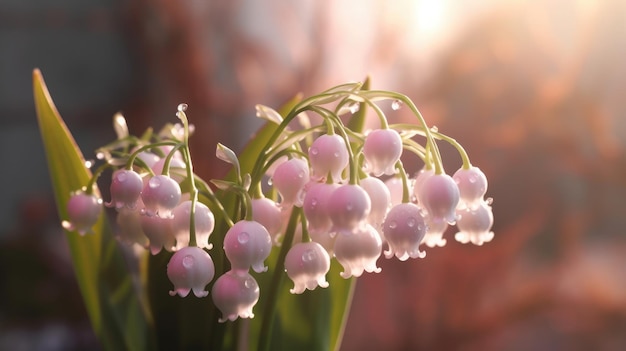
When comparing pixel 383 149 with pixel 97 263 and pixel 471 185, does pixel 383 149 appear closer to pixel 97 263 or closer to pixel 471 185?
pixel 471 185

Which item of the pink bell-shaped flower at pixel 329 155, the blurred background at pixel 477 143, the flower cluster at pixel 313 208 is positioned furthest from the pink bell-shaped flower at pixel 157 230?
the blurred background at pixel 477 143

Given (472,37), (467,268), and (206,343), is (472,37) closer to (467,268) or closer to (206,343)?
(467,268)

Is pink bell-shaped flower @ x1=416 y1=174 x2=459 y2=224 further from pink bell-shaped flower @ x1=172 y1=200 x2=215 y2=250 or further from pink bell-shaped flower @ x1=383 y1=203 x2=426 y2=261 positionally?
pink bell-shaped flower @ x1=172 y1=200 x2=215 y2=250

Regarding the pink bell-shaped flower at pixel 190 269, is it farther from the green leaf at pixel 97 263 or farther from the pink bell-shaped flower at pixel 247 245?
the green leaf at pixel 97 263

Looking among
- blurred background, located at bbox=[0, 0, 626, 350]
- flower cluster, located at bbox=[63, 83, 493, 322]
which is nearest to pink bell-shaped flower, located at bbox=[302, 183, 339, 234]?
flower cluster, located at bbox=[63, 83, 493, 322]

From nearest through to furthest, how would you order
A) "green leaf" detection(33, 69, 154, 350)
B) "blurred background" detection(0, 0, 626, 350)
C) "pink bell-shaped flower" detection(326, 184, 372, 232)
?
"pink bell-shaped flower" detection(326, 184, 372, 232), "green leaf" detection(33, 69, 154, 350), "blurred background" detection(0, 0, 626, 350)

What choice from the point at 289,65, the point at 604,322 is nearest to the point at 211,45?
the point at 289,65
